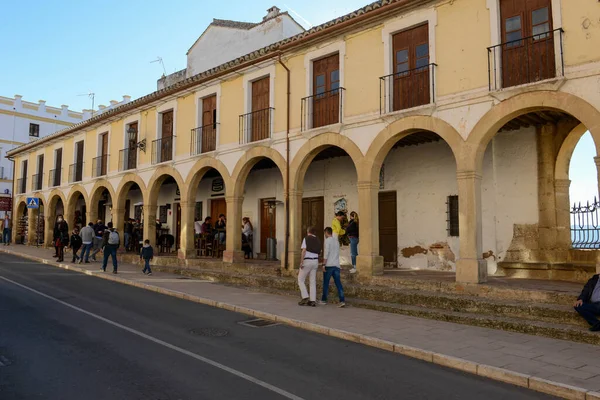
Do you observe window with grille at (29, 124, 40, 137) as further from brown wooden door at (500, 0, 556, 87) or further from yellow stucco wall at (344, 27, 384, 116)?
brown wooden door at (500, 0, 556, 87)

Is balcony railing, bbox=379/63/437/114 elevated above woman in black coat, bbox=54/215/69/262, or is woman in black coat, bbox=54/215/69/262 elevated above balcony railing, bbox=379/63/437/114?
balcony railing, bbox=379/63/437/114

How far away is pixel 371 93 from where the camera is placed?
1149 centimetres

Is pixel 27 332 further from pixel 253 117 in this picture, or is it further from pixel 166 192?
pixel 166 192

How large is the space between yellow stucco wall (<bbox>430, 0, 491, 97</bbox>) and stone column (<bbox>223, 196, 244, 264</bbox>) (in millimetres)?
7445

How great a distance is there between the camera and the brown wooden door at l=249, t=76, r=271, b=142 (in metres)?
14.1

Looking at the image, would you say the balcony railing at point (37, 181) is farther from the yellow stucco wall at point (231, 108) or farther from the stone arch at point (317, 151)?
the stone arch at point (317, 151)

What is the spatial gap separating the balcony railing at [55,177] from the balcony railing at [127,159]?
283 inches

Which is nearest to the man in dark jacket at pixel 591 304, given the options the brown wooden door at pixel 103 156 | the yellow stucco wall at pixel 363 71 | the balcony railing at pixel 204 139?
the yellow stucco wall at pixel 363 71

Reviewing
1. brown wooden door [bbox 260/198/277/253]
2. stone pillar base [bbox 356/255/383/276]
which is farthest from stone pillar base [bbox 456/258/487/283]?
brown wooden door [bbox 260/198/277/253]

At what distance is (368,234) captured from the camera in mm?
11102

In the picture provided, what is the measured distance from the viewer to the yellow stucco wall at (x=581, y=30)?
8.30 m

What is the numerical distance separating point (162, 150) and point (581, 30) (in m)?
14.4

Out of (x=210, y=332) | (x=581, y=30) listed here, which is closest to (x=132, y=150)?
(x=210, y=332)

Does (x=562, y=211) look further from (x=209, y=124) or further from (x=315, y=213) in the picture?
(x=209, y=124)
